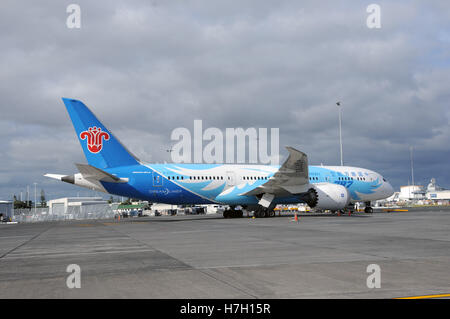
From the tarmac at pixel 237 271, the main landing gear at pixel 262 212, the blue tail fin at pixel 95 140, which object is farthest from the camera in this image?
the main landing gear at pixel 262 212

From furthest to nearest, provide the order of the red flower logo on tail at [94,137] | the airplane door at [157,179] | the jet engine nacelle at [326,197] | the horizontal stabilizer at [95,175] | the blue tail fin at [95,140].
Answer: the jet engine nacelle at [326,197], the airplane door at [157,179], the red flower logo on tail at [94,137], the blue tail fin at [95,140], the horizontal stabilizer at [95,175]

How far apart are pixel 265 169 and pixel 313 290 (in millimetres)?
30221

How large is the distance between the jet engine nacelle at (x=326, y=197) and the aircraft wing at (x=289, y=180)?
0.84 m

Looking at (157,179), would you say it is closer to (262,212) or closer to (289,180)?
(262,212)

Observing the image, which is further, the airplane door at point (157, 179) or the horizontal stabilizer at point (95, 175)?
→ the airplane door at point (157, 179)

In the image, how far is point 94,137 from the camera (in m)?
27.9

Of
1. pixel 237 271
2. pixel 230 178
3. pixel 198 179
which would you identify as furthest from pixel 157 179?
pixel 237 271

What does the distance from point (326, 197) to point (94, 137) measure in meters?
18.2

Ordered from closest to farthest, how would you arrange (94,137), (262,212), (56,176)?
(94,137) → (56,176) → (262,212)

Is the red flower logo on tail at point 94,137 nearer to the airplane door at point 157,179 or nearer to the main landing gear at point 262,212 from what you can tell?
the airplane door at point 157,179

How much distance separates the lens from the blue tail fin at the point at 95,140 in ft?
89.7

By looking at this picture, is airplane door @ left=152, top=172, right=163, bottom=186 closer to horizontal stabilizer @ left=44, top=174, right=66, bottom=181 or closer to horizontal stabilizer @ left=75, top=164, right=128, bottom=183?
horizontal stabilizer @ left=75, top=164, right=128, bottom=183

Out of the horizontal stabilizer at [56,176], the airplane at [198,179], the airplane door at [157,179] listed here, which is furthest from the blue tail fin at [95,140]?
the horizontal stabilizer at [56,176]
